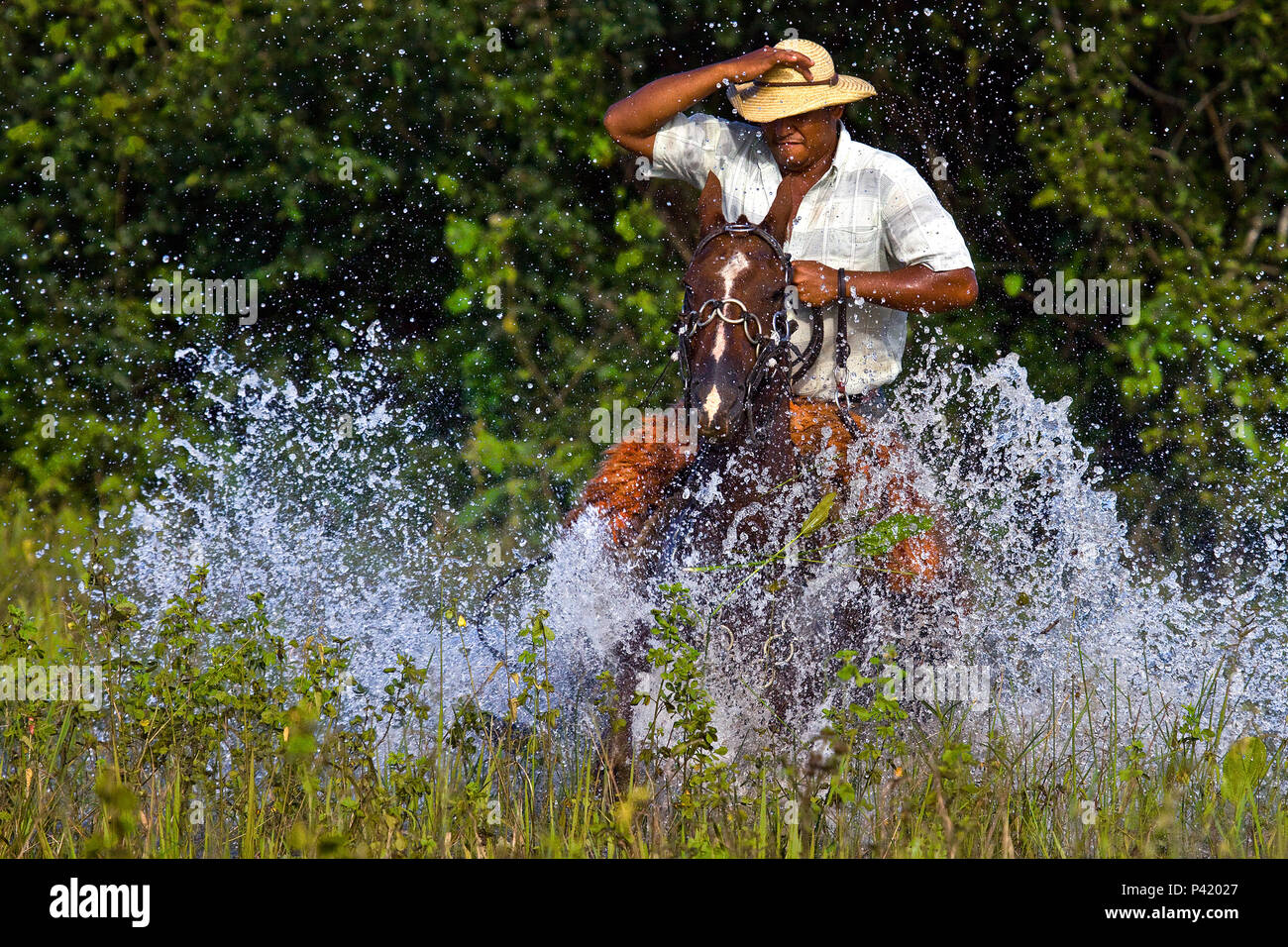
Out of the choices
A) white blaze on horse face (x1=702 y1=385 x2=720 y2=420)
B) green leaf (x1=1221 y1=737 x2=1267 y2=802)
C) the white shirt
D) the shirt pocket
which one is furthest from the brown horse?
green leaf (x1=1221 y1=737 x2=1267 y2=802)

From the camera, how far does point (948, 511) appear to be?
4.21 metres

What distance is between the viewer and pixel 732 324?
3594 millimetres

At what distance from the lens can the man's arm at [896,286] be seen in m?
3.71

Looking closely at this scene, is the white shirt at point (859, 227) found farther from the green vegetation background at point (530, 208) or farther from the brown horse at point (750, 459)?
the green vegetation background at point (530, 208)

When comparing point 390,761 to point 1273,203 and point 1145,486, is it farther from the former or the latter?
point 1273,203

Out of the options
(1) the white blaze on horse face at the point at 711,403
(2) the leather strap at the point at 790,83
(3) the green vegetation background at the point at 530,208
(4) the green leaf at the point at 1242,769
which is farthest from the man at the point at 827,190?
(3) the green vegetation background at the point at 530,208

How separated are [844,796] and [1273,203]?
19.9 ft

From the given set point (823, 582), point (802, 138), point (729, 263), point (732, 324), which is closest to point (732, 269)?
point (729, 263)

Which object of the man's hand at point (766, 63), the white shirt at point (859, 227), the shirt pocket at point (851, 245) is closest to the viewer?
the man's hand at point (766, 63)

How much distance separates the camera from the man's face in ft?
13.3

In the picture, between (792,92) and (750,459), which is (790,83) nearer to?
(792,92)

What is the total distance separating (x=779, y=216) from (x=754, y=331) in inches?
19.3

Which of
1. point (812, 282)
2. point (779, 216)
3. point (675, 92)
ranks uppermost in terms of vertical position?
point (675, 92)
